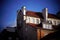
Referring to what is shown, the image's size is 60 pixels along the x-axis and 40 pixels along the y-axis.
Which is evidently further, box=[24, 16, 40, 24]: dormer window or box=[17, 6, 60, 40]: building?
box=[24, 16, 40, 24]: dormer window

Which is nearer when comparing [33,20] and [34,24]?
[34,24]

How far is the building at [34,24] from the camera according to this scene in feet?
15.0

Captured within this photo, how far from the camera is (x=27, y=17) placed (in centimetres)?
623

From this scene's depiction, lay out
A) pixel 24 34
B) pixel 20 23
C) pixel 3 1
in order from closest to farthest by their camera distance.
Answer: pixel 3 1 < pixel 24 34 < pixel 20 23

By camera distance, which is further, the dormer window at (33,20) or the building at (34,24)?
the dormer window at (33,20)

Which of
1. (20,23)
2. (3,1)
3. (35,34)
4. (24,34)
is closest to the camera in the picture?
(3,1)

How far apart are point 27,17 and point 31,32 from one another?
1501 millimetres

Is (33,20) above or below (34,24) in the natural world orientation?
above

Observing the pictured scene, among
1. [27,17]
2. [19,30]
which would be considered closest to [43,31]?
[19,30]

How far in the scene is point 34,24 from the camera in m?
5.46

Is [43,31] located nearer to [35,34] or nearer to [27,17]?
[35,34]

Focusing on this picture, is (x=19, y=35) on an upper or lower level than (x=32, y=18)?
lower

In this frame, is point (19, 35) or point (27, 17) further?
point (27, 17)

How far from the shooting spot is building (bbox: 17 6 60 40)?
4586mm
